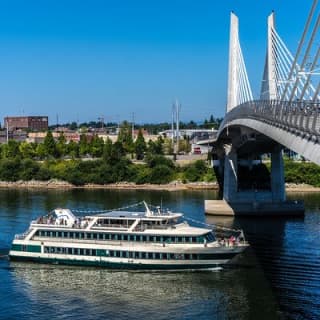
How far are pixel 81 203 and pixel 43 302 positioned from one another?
25441 mm

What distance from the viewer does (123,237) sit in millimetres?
25672

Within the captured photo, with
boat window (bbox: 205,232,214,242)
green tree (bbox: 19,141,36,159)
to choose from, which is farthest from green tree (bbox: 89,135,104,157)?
boat window (bbox: 205,232,214,242)

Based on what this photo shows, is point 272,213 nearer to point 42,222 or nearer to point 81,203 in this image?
point 81,203

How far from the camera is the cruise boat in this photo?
81.3 feet

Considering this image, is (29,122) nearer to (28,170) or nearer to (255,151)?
(28,170)

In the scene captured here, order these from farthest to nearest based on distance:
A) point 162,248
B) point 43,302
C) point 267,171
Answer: point 267,171, point 162,248, point 43,302

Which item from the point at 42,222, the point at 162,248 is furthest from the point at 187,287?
the point at 42,222

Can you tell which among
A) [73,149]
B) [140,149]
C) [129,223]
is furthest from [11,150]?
[129,223]

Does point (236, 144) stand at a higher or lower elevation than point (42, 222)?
higher

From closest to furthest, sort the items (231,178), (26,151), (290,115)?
(290,115) → (231,178) → (26,151)

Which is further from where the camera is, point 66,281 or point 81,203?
point 81,203

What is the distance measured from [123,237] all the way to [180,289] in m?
4.08

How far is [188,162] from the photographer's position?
70938 mm

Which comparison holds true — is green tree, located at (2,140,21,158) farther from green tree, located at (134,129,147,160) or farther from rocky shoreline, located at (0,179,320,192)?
green tree, located at (134,129,147,160)
